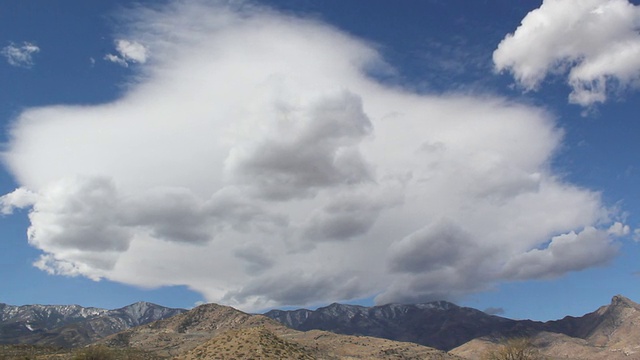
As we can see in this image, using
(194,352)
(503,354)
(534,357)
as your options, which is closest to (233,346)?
(194,352)

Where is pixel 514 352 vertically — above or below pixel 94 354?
below

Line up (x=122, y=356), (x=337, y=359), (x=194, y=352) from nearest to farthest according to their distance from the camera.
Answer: (x=194, y=352)
(x=122, y=356)
(x=337, y=359)

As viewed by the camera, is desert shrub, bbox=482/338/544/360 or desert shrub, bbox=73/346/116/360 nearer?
desert shrub, bbox=482/338/544/360

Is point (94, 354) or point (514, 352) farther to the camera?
point (94, 354)

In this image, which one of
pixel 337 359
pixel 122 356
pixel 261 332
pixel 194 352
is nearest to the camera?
pixel 194 352

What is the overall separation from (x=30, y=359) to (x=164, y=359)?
119 ft

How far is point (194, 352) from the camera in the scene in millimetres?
117875

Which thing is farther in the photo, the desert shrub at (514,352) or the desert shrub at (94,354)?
the desert shrub at (94,354)

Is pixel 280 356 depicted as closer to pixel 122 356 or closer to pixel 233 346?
pixel 233 346

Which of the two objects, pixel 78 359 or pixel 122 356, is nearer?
pixel 78 359

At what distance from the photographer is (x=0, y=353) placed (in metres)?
147

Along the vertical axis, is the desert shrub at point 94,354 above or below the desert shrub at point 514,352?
above

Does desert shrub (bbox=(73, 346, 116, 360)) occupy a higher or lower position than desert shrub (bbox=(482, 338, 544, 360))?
higher

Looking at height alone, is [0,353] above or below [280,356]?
above
